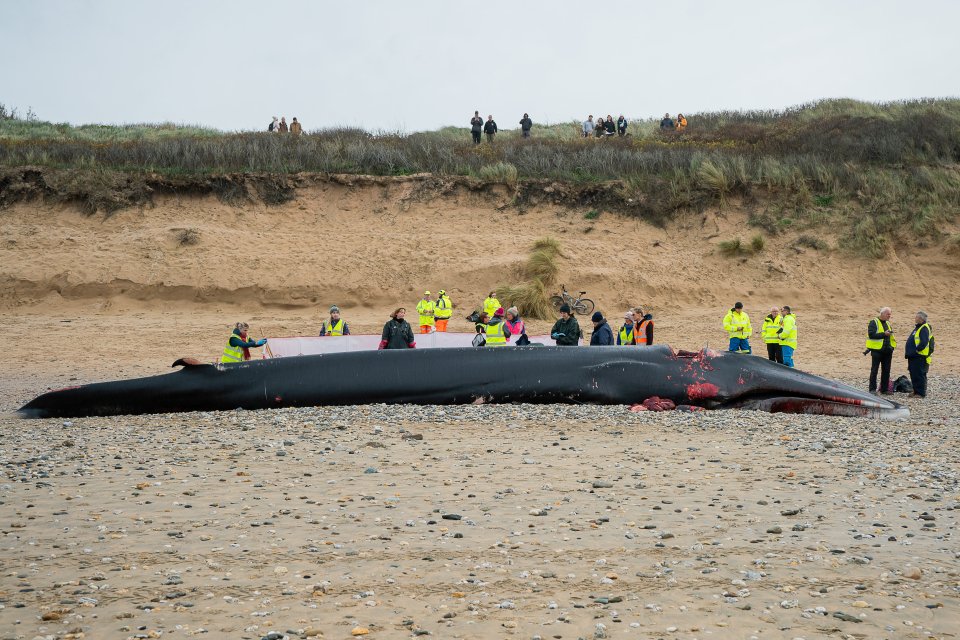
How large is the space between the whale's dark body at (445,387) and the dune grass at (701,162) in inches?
609

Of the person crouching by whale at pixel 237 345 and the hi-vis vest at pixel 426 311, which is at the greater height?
the hi-vis vest at pixel 426 311

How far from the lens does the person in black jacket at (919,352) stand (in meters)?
14.2

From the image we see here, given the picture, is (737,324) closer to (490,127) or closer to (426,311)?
(426,311)

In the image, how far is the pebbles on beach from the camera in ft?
16.5

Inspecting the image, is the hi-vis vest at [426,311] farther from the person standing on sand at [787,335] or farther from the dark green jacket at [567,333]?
the person standing on sand at [787,335]

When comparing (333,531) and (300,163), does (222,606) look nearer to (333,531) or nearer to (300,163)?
(333,531)

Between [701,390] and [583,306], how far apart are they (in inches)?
493

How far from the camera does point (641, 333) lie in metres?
16.5

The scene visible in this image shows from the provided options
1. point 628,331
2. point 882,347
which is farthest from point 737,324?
point 628,331

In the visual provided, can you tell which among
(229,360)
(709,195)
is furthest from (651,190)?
(229,360)

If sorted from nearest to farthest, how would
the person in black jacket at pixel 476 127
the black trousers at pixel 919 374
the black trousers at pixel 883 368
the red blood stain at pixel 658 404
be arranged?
the red blood stain at pixel 658 404, the black trousers at pixel 919 374, the black trousers at pixel 883 368, the person in black jacket at pixel 476 127

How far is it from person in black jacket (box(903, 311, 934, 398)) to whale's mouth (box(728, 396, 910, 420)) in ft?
9.17

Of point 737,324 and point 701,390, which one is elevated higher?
point 737,324

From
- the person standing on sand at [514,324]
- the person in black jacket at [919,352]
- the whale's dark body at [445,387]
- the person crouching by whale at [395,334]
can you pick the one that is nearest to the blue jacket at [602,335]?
the person standing on sand at [514,324]
